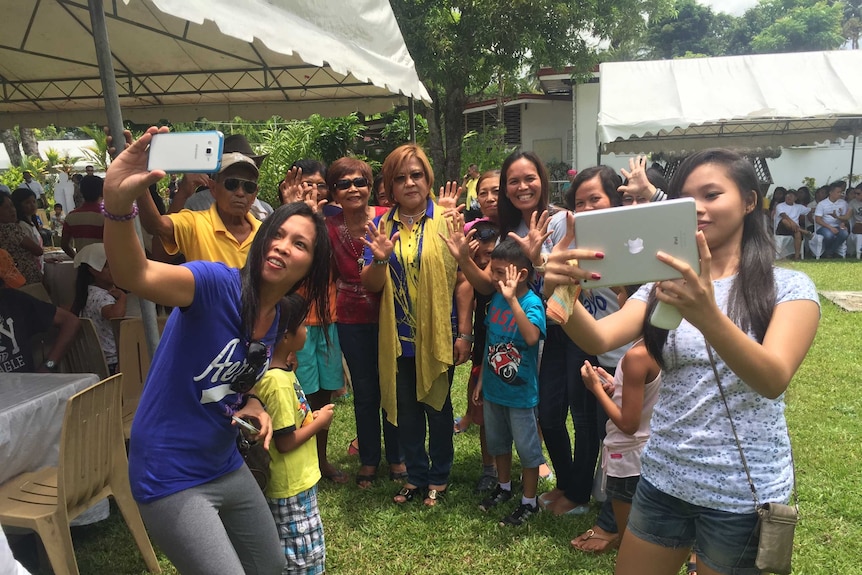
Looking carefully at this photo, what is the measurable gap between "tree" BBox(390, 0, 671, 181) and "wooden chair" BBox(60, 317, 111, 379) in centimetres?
910

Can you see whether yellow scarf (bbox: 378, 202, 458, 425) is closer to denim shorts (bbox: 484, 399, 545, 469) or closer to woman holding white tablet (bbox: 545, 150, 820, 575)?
denim shorts (bbox: 484, 399, 545, 469)

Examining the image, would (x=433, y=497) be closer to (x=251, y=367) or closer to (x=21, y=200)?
(x=251, y=367)

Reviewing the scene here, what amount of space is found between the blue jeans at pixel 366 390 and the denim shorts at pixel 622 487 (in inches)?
55.7

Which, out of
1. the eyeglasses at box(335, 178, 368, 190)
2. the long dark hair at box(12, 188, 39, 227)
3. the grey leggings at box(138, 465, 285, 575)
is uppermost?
the long dark hair at box(12, 188, 39, 227)

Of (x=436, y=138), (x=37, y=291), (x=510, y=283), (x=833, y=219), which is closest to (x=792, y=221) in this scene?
(x=833, y=219)

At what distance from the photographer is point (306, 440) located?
2.39 metres

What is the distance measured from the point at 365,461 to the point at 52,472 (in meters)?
1.65

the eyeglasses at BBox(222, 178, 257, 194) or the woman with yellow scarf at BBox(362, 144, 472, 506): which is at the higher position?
the eyeglasses at BBox(222, 178, 257, 194)

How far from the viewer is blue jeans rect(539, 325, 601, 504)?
10.00 feet

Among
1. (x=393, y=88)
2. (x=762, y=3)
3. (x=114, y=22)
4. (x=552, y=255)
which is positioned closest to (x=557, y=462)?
(x=552, y=255)

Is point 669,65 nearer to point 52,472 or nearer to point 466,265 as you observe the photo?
point 466,265

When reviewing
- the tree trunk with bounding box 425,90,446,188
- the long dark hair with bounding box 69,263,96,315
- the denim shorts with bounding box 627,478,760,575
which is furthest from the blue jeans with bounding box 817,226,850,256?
the long dark hair with bounding box 69,263,96,315

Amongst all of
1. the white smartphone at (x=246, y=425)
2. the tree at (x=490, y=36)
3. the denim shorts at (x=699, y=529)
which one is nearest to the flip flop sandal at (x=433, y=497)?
the white smartphone at (x=246, y=425)

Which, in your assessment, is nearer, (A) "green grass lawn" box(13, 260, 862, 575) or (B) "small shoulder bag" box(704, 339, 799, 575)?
(B) "small shoulder bag" box(704, 339, 799, 575)
